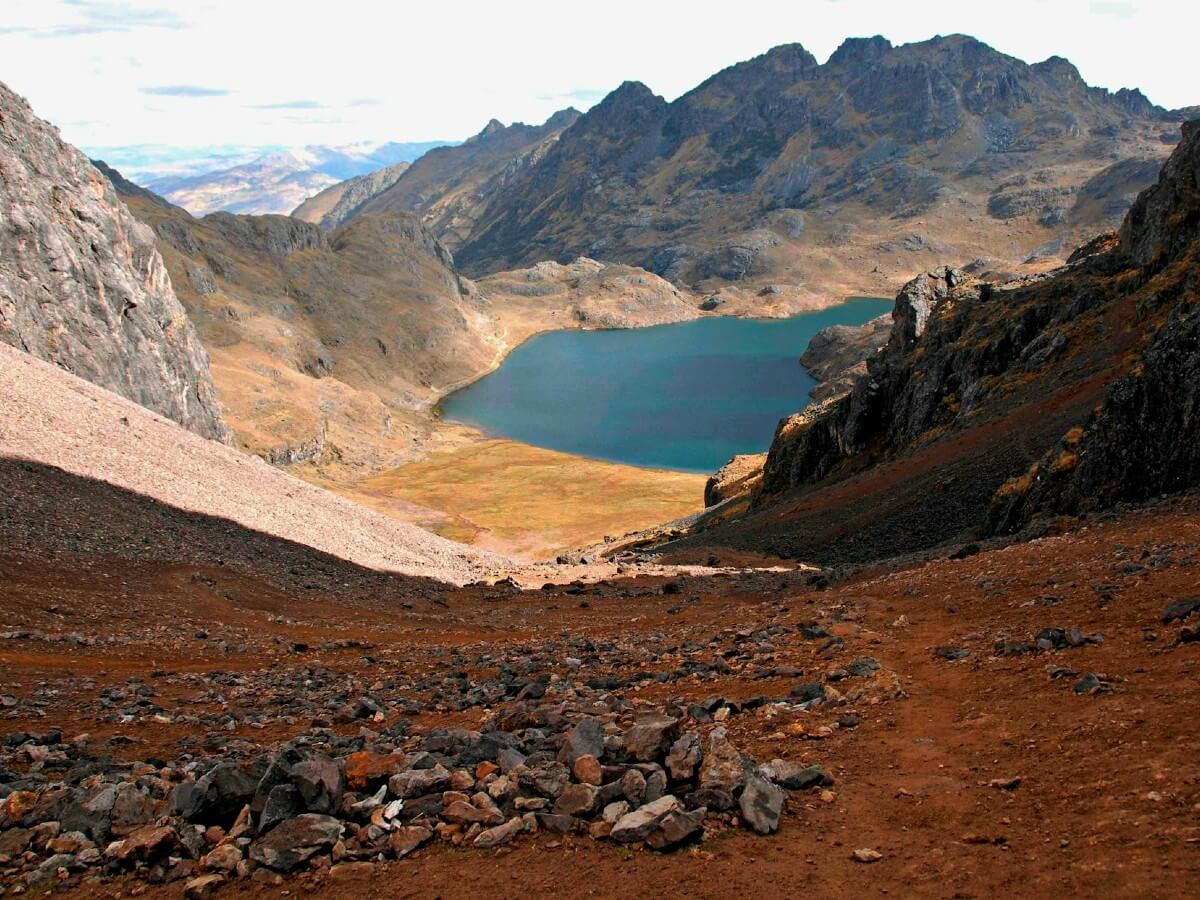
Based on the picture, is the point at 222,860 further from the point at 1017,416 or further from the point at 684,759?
the point at 1017,416

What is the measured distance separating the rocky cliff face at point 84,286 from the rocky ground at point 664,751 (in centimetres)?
7607

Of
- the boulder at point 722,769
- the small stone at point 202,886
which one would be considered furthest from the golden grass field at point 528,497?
the small stone at point 202,886

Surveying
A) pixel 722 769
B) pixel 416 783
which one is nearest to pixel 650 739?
pixel 722 769

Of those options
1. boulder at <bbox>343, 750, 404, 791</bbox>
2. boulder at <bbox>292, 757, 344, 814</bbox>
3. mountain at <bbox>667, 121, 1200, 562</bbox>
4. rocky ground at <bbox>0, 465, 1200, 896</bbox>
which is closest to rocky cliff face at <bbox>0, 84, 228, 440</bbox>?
mountain at <bbox>667, 121, 1200, 562</bbox>

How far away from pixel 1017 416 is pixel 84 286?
10018 cm

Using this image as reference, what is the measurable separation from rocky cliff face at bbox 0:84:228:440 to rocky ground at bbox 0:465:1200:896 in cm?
7607

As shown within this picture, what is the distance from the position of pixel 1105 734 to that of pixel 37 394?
5902 centimetres

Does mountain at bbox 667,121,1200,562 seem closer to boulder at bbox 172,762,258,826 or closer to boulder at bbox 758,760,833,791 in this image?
boulder at bbox 758,760,833,791

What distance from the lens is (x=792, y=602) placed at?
31.0 metres

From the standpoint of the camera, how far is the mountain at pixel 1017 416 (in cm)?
3406

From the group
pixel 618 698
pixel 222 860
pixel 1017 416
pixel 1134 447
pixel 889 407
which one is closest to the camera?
pixel 222 860

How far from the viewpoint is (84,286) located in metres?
101

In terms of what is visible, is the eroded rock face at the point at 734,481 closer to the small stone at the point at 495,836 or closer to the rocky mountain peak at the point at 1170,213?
the rocky mountain peak at the point at 1170,213

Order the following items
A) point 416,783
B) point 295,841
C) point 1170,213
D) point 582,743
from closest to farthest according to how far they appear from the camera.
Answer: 1. point 295,841
2. point 416,783
3. point 582,743
4. point 1170,213
